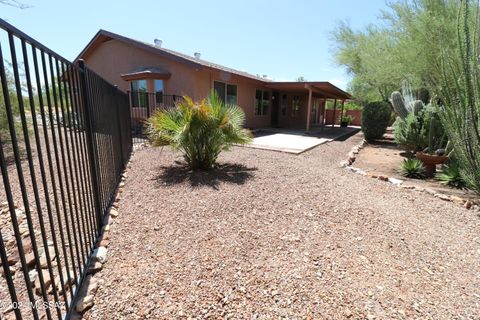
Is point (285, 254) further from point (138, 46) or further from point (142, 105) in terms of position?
point (138, 46)

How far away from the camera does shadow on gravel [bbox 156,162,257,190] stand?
16.2ft

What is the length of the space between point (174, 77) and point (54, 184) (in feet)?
35.5

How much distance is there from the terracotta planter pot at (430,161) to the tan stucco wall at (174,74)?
26.1 feet

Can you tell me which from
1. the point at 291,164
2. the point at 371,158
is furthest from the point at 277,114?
the point at 291,164

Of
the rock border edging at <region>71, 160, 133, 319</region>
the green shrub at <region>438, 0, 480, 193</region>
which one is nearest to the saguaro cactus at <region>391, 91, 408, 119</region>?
the green shrub at <region>438, 0, 480, 193</region>

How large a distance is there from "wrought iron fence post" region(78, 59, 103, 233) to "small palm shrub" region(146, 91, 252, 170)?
204 centimetres

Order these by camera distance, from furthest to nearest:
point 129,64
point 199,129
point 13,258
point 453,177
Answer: point 129,64 → point 453,177 → point 199,129 → point 13,258

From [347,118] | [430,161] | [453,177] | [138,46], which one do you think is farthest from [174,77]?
[347,118]

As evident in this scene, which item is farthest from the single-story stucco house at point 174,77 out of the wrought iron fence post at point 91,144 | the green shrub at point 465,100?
the green shrub at point 465,100

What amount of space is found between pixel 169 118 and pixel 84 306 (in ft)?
12.5

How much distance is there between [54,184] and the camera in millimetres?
1818

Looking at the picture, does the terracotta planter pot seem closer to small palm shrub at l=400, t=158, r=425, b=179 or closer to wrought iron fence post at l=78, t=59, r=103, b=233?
small palm shrub at l=400, t=158, r=425, b=179

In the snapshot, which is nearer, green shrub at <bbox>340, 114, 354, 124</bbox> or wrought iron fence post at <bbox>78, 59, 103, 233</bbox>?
wrought iron fence post at <bbox>78, 59, 103, 233</bbox>

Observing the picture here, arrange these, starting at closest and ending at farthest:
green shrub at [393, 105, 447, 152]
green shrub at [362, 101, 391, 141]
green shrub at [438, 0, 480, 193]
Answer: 1. green shrub at [438, 0, 480, 193]
2. green shrub at [393, 105, 447, 152]
3. green shrub at [362, 101, 391, 141]
